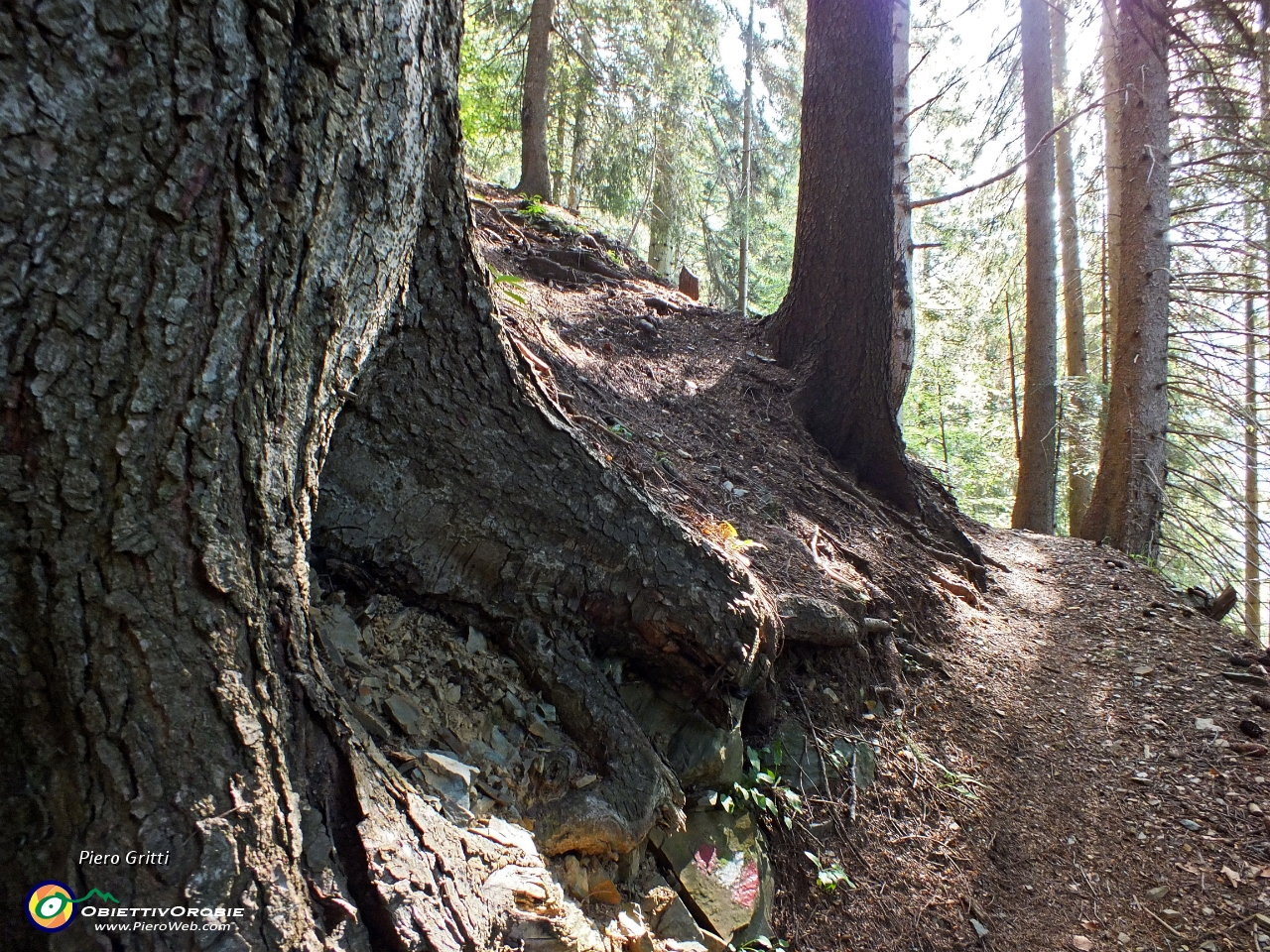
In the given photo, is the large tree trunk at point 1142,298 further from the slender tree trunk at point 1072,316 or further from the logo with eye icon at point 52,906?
the logo with eye icon at point 52,906

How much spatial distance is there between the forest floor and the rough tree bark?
1740 mm

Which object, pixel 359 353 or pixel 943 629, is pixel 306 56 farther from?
pixel 943 629

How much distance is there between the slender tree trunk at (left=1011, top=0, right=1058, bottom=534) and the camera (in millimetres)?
9023

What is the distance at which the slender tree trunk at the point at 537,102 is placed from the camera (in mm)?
10211

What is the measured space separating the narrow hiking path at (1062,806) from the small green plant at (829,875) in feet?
0.14

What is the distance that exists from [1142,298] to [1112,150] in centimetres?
370

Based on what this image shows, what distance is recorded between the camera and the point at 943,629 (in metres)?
4.65

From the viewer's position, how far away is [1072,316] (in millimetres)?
10609

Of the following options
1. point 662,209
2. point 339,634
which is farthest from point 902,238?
point 662,209

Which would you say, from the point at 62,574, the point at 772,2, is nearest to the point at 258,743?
the point at 62,574

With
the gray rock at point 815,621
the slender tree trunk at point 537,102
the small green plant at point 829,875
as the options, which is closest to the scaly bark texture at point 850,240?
the gray rock at point 815,621

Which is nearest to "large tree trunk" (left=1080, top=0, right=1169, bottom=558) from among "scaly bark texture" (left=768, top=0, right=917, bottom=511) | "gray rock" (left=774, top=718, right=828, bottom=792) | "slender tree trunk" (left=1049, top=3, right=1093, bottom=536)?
"slender tree trunk" (left=1049, top=3, right=1093, bottom=536)

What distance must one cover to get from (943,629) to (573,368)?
3.12 meters

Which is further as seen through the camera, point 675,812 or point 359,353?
point 675,812
